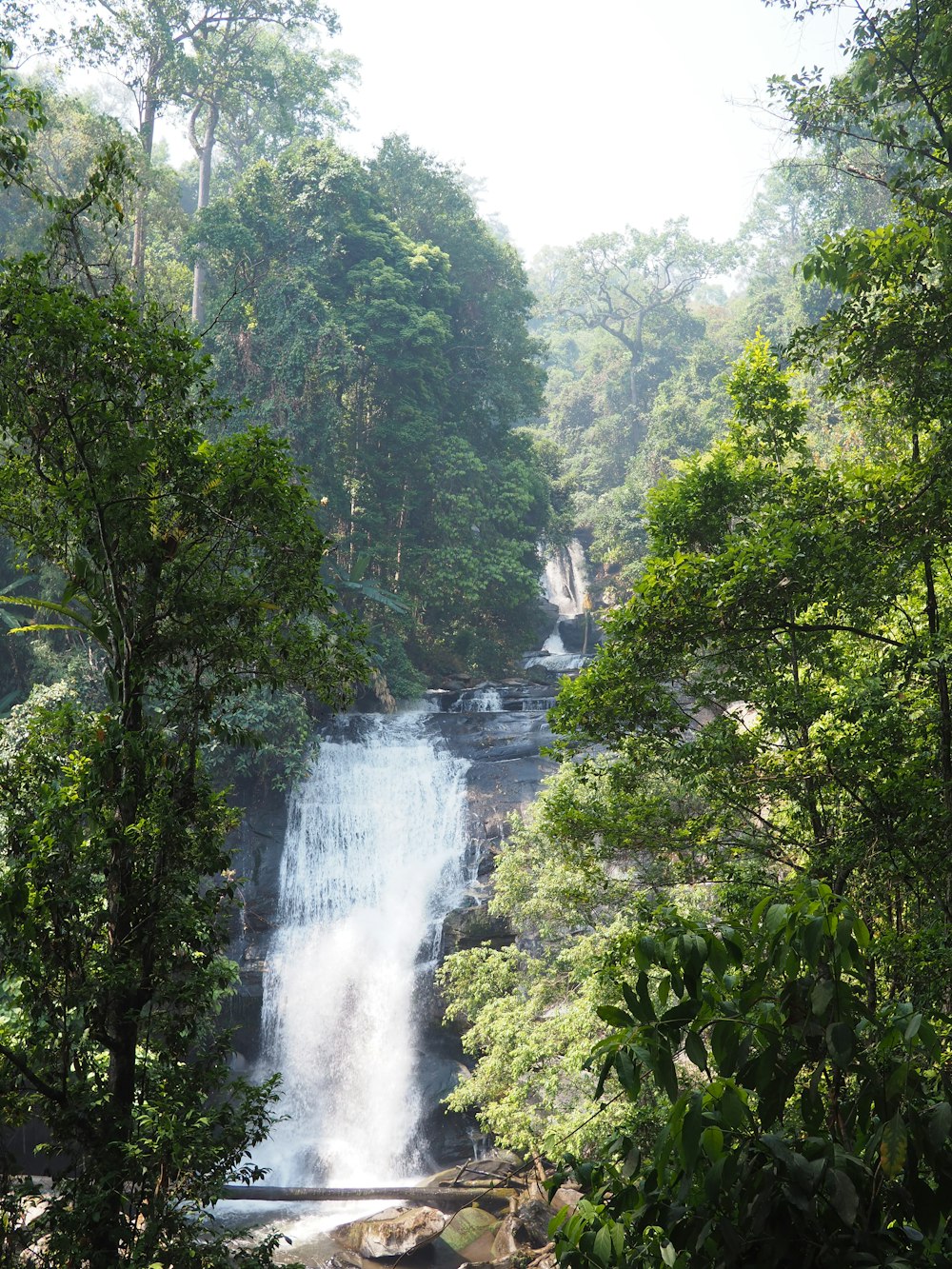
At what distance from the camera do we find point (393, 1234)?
417 inches

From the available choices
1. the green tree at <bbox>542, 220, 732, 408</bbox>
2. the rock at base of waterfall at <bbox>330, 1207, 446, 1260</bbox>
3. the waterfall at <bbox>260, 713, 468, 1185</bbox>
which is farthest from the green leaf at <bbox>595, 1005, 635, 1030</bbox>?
the green tree at <bbox>542, 220, 732, 408</bbox>

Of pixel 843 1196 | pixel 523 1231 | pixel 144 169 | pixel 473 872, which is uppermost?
pixel 144 169

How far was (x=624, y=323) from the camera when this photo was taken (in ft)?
137

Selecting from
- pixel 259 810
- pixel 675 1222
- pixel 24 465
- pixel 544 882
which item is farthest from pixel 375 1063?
pixel 675 1222

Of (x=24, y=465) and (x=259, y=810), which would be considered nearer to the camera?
(x=24, y=465)

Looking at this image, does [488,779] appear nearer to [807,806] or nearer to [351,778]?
[351,778]

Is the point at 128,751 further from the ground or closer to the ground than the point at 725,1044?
further from the ground

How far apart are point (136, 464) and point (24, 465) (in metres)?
0.66

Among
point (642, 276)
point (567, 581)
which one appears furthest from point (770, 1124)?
point (642, 276)

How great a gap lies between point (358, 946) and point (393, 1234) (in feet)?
17.6

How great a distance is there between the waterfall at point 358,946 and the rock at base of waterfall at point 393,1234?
84.2 inches

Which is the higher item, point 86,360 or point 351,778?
point 86,360

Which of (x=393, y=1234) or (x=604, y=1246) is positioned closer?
(x=604, y=1246)

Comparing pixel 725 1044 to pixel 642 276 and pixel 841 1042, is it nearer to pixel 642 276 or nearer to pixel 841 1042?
pixel 841 1042
